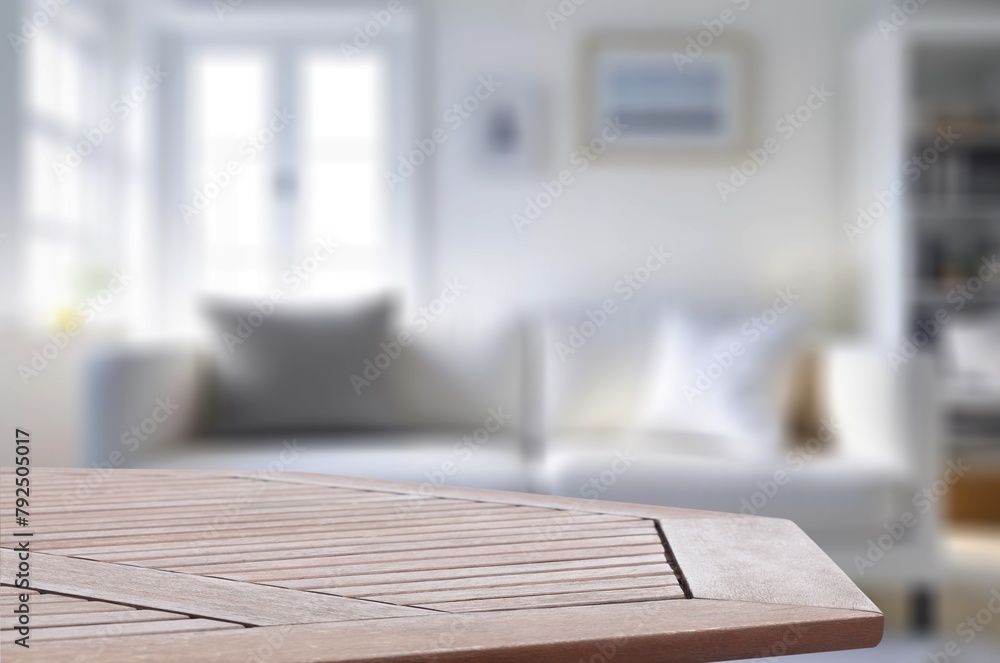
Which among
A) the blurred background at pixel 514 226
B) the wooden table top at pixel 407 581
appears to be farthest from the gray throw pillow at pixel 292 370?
the wooden table top at pixel 407 581

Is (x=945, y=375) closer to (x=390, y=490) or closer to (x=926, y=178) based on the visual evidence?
(x=926, y=178)

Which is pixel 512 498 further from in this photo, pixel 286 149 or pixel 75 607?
pixel 286 149

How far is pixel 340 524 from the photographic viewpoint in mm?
815

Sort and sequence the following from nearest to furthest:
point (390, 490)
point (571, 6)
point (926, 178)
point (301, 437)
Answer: point (390, 490), point (301, 437), point (926, 178), point (571, 6)

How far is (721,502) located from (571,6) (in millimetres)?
1896

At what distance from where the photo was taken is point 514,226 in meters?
3.04

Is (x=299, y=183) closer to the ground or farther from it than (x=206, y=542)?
farther from it

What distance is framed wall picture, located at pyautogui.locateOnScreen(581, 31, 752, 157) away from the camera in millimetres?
3029

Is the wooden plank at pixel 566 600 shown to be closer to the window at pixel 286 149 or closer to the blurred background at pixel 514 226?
the blurred background at pixel 514 226

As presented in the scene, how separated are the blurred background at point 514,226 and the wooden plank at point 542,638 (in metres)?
1.55

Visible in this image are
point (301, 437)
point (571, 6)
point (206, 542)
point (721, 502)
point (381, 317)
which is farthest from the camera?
point (571, 6)

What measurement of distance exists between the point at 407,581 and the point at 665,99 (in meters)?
2.66

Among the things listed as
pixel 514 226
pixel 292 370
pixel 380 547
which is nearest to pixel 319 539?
pixel 380 547

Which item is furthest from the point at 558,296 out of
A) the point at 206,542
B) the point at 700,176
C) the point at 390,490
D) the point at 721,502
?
the point at 206,542
